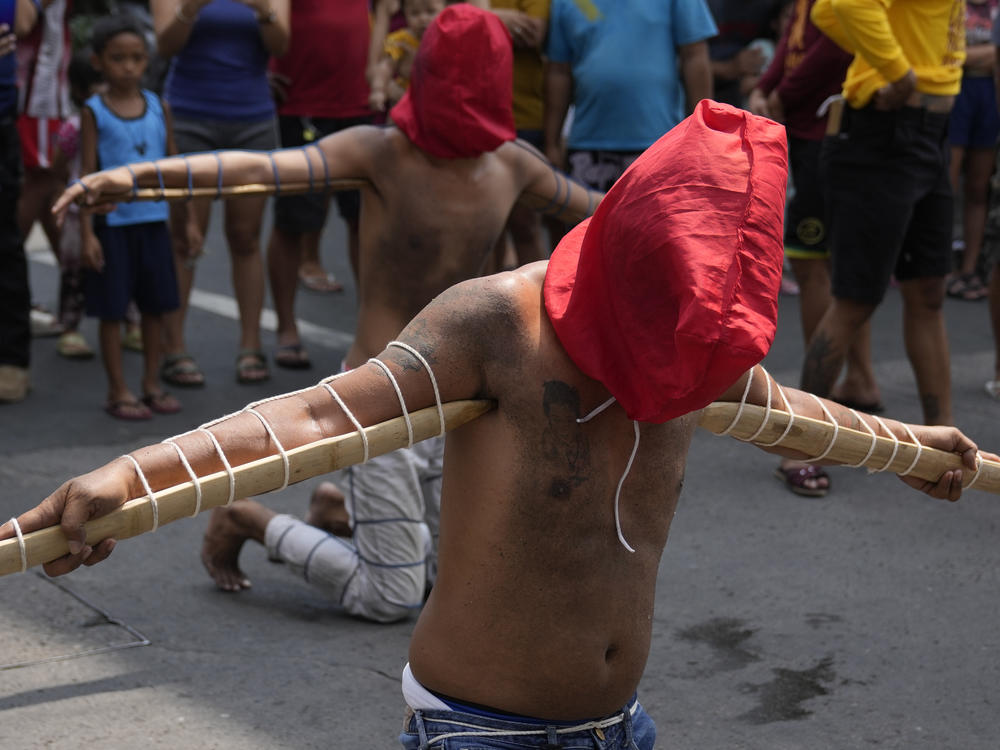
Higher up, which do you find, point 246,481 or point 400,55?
point 246,481

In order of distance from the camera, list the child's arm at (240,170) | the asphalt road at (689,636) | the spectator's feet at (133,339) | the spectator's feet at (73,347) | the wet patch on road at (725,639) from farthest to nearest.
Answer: the spectator's feet at (133,339) → the spectator's feet at (73,347) → the wet patch on road at (725,639) → the child's arm at (240,170) → the asphalt road at (689,636)

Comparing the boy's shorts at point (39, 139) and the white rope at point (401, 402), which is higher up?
the white rope at point (401, 402)

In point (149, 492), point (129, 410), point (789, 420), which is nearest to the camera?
point (149, 492)

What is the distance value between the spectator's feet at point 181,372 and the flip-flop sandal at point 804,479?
113 inches

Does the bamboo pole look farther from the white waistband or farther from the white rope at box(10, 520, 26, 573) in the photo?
the white waistband

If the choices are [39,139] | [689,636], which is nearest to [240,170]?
[689,636]

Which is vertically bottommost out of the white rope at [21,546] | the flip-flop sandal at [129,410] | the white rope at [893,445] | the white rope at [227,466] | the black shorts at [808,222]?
the flip-flop sandal at [129,410]

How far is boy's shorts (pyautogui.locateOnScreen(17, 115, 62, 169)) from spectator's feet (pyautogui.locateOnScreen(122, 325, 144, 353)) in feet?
3.01

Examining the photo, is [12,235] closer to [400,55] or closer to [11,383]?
[11,383]

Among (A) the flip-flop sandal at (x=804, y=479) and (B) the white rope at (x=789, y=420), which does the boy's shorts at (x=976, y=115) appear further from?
(B) the white rope at (x=789, y=420)

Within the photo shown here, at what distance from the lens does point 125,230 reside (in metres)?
6.28

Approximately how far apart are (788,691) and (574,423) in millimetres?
1733

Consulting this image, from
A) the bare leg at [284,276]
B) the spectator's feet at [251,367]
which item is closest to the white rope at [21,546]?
the spectator's feet at [251,367]

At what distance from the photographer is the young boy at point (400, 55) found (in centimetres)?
610
